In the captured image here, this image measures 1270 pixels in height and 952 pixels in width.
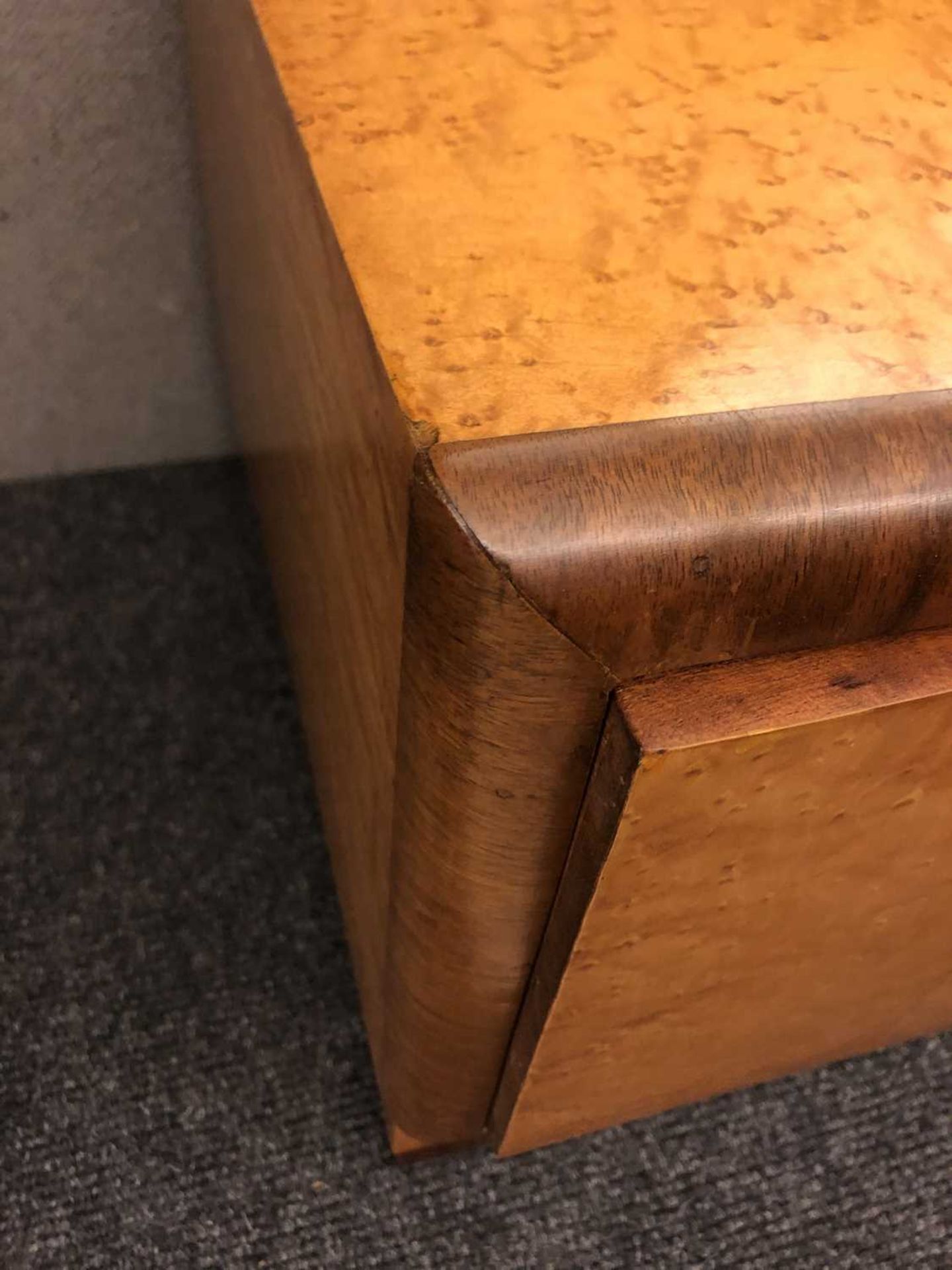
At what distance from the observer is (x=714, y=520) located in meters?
0.30

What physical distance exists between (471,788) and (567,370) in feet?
0.47

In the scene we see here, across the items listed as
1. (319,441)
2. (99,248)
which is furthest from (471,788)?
(99,248)

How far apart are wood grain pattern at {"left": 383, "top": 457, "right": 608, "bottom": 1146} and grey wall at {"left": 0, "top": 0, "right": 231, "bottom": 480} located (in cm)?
67

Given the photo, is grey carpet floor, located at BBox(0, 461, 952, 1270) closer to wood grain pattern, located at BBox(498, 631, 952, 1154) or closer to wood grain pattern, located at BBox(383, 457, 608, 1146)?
wood grain pattern, located at BBox(498, 631, 952, 1154)

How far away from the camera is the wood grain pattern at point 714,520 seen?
0.30m

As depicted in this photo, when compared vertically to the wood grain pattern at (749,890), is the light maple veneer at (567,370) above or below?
above

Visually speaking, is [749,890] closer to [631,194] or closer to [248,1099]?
[631,194]

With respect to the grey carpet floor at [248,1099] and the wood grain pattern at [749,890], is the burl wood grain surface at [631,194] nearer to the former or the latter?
the wood grain pattern at [749,890]

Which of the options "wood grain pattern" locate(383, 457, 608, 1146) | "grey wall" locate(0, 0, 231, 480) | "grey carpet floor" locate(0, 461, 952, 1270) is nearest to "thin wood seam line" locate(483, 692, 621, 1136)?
"wood grain pattern" locate(383, 457, 608, 1146)

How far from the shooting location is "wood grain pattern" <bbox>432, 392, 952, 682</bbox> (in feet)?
0.98

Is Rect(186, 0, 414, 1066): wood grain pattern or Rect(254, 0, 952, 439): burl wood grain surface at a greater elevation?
Rect(254, 0, 952, 439): burl wood grain surface

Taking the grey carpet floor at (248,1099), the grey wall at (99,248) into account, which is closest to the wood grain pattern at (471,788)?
the grey carpet floor at (248,1099)

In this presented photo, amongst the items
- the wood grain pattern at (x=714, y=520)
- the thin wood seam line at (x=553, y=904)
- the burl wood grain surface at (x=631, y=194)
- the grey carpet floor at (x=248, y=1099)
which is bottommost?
the grey carpet floor at (x=248, y=1099)

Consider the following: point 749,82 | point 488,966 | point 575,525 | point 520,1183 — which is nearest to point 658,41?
point 749,82
